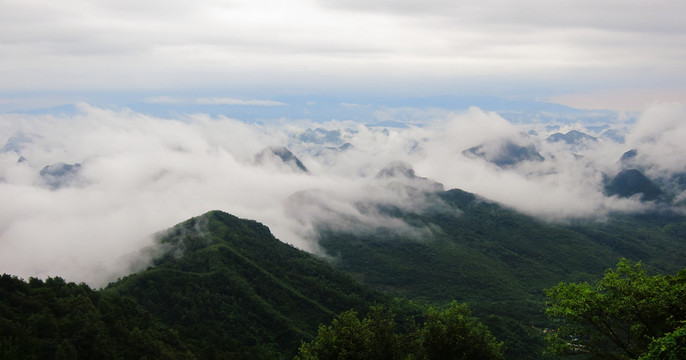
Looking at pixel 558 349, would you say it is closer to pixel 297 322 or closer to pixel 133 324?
pixel 133 324

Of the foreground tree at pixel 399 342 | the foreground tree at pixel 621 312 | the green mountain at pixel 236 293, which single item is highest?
the foreground tree at pixel 621 312

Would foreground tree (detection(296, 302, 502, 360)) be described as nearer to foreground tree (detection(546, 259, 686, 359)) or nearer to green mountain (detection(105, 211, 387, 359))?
foreground tree (detection(546, 259, 686, 359))

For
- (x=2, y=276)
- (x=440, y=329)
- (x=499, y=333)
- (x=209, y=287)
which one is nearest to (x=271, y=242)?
(x=209, y=287)

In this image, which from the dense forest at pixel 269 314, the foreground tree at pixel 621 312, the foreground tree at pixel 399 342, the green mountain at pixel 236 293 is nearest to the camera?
the foreground tree at pixel 621 312

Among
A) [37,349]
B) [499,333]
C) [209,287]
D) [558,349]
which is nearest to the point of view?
[558,349]

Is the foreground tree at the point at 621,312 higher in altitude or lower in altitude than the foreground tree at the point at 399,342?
higher

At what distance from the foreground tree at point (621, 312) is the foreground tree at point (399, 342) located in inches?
343

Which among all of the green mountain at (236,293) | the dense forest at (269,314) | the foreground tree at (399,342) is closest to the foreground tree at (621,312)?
the dense forest at (269,314)

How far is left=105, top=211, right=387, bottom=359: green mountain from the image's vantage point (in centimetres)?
11275

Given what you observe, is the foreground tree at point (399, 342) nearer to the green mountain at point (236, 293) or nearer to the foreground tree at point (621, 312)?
the foreground tree at point (621, 312)

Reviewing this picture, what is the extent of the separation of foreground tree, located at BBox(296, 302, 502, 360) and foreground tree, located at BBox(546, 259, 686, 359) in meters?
8.72

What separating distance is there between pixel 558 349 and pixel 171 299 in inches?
4097

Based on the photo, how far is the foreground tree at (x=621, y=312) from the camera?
33.0 metres

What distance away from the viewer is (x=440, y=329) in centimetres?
4691
